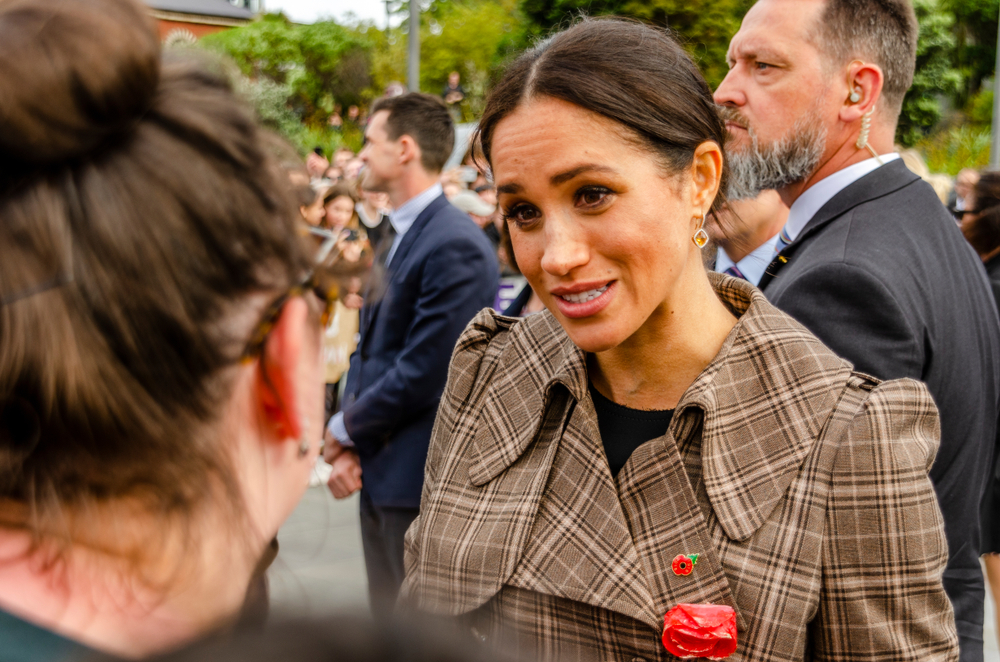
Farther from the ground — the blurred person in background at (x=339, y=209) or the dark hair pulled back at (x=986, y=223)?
the dark hair pulled back at (x=986, y=223)

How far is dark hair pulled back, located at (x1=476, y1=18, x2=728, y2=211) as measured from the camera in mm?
1670

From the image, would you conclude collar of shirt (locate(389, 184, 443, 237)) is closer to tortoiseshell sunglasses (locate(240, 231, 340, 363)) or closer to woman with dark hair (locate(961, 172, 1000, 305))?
woman with dark hair (locate(961, 172, 1000, 305))

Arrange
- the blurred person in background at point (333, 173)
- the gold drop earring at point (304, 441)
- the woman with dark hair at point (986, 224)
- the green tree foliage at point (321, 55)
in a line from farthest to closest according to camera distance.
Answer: the green tree foliage at point (321, 55)
the blurred person in background at point (333, 173)
the woman with dark hair at point (986, 224)
the gold drop earring at point (304, 441)

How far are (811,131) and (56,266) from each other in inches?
82.8

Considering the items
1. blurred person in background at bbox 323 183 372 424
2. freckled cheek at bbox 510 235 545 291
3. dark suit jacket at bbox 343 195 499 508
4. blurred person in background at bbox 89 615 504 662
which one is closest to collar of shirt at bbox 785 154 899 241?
freckled cheek at bbox 510 235 545 291

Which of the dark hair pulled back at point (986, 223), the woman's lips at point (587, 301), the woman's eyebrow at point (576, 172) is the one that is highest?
the woman's eyebrow at point (576, 172)

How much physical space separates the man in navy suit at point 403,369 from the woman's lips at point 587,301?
1802 millimetres

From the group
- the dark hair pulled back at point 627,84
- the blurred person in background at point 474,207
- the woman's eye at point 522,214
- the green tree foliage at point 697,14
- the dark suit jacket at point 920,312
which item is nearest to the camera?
the dark hair pulled back at point 627,84

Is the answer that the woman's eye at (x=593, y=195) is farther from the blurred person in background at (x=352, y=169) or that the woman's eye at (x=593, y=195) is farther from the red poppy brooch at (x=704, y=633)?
the blurred person in background at (x=352, y=169)

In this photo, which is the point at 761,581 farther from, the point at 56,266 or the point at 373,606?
the point at 56,266

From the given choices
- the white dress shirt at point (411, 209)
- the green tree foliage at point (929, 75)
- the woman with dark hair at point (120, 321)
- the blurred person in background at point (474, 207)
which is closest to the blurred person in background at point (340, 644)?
the woman with dark hair at point (120, 321)

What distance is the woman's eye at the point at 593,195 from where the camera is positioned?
5.52 feet

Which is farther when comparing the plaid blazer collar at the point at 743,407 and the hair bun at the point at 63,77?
the plaid blazer collar at the point at 743,407

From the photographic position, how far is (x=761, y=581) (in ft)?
4.94
